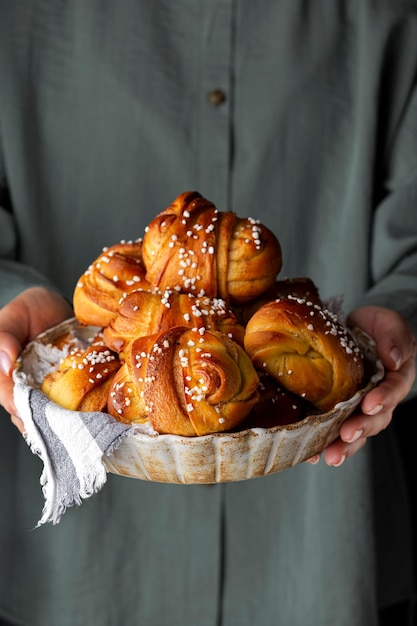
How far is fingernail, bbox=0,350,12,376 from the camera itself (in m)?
0.85

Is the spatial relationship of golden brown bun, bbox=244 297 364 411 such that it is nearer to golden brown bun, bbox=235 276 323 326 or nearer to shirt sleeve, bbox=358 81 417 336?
golden brown bun, bbox=235 276 323 326

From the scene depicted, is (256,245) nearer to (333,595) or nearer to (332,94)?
(332,94)

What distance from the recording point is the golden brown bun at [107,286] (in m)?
0.86

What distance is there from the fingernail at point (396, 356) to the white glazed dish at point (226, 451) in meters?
0.12

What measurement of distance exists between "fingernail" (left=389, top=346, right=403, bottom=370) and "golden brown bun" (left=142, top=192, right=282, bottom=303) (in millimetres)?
203

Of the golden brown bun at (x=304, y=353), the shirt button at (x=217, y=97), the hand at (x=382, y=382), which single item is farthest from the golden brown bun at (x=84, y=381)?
the shirt button at (x=217, y=97)

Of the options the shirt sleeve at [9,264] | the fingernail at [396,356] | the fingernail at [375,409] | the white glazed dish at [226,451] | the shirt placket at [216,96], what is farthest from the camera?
the shirt placket at [216,96]

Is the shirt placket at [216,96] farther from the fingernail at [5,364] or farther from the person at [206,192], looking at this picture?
the fingernail at [5,364]

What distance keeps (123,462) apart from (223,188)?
74cm

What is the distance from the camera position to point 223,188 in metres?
1.35

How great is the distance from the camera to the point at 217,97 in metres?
1.32

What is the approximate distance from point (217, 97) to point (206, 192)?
0.18 metres

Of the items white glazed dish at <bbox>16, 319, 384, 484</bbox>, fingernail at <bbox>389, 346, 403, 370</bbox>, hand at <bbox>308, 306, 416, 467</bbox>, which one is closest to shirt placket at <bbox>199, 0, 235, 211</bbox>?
hand at <bbox>308, 306, 416, 467</bbox>

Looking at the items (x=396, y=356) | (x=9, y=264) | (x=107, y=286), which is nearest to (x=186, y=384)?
(x=107, y=286)
